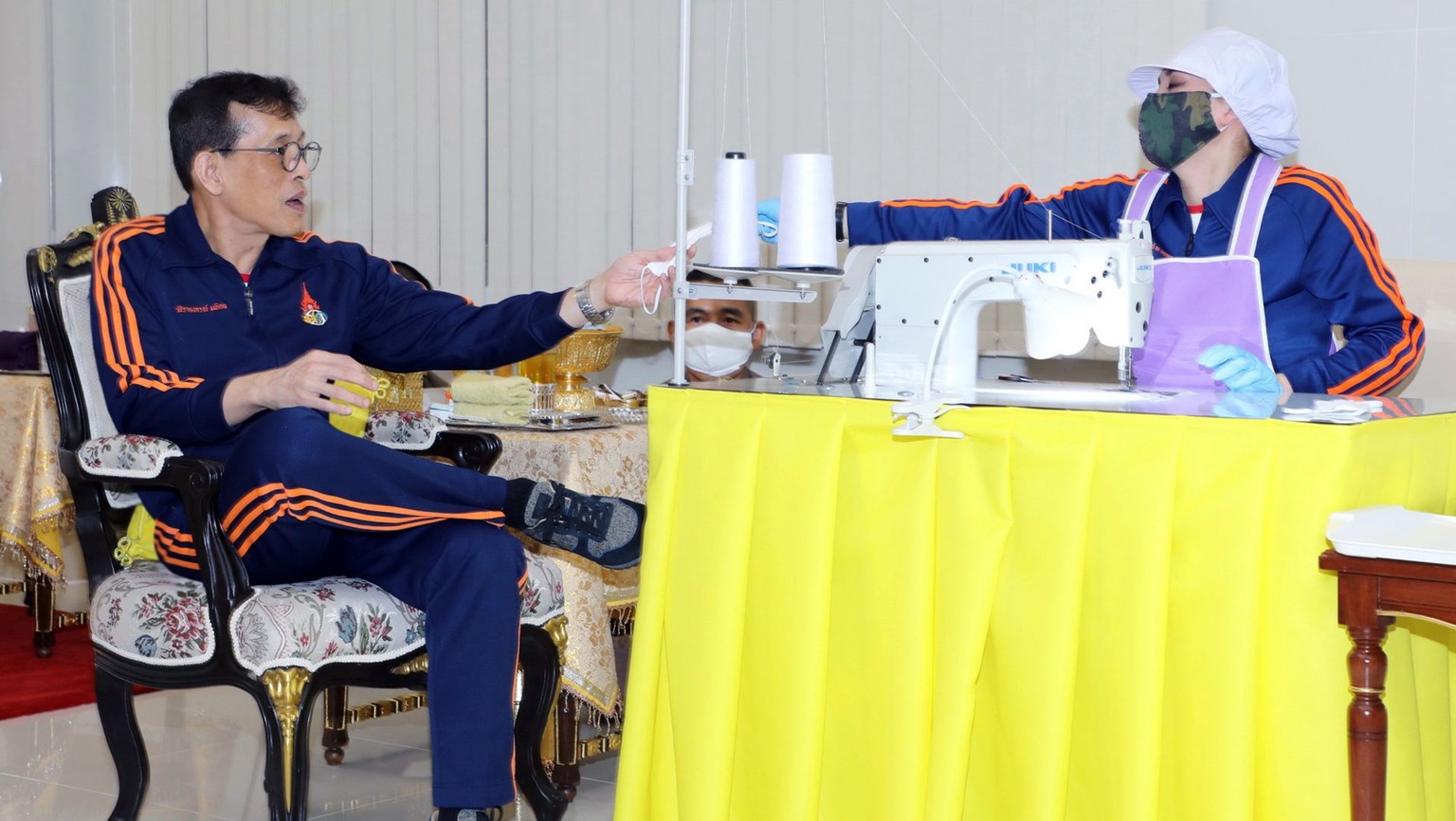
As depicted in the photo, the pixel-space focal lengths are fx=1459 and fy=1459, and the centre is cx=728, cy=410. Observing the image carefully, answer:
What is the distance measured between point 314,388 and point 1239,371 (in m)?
1.40

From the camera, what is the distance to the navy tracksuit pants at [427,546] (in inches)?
89.0

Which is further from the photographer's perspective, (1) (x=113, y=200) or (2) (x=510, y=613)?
(1) (x=113, y=200)

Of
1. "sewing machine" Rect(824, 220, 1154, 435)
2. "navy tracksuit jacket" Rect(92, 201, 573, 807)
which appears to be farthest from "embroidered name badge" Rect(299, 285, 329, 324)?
"sewing machine" Rect(824, 220, 1154, 435)

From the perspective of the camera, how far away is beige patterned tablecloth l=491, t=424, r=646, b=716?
2688 millimetres

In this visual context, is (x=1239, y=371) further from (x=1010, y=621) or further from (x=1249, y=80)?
(x=1249, y=80)

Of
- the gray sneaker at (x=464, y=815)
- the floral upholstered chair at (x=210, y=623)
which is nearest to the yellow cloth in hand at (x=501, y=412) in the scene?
the floral upholstered chair at (x=210, y=623)

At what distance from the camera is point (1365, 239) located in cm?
254

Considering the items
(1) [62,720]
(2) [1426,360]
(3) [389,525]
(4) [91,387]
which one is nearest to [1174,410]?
(3) [389,525]

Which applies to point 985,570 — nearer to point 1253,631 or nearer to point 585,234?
point 1253,631

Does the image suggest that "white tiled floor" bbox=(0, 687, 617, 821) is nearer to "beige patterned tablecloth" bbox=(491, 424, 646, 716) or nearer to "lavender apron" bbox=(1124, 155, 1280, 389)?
"beige patterned tablecloth" bbox=(491, 424, 646, 716)

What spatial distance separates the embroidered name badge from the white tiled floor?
942 mm

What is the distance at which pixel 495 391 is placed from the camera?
115 inches

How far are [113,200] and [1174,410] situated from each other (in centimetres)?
338

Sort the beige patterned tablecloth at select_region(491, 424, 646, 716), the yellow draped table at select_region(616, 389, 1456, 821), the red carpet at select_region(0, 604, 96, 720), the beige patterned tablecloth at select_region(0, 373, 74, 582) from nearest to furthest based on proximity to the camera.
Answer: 1. the yellow draped table at select_region(616, 389, 1456, 821)
2. the beige patterned tablecloth at select_region(491, 424, 646, 716)
3. the red carpet at select_region(0, 604, 96, 720)
4. the beige patterned tablecloth at select_region(0, 373, 74, 582)
